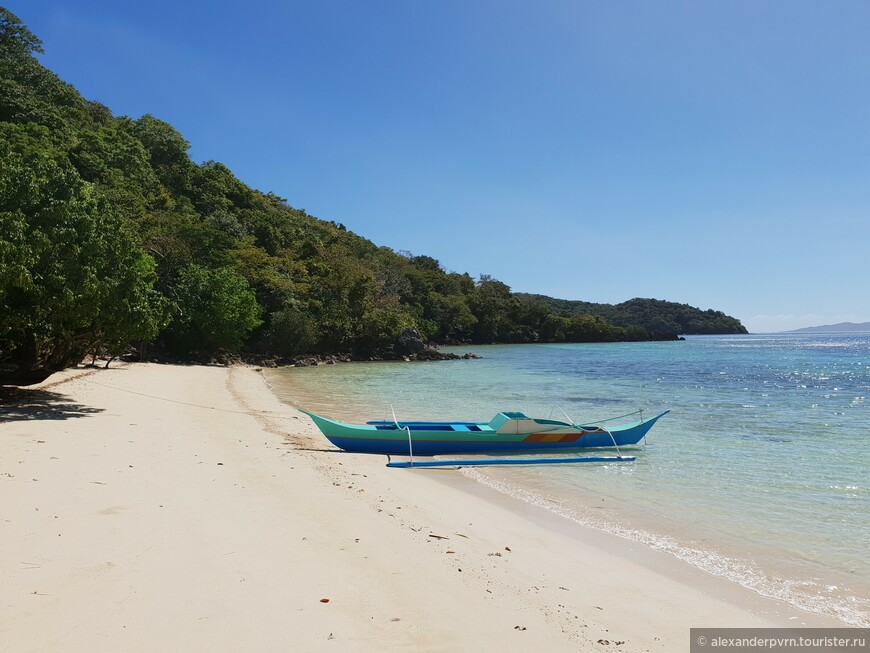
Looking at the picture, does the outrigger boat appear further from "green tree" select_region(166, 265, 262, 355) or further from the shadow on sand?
"green tree" select_region(166, 265, 262, 355)

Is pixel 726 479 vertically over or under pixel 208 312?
under

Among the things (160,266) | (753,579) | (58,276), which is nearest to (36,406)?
(58,276)

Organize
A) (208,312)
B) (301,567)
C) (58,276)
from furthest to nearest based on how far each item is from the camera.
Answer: (208,312)
(58,276)
(301,567)

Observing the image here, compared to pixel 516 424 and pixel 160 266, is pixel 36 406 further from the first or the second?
pixel 160 266

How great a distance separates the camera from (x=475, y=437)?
40.7ft

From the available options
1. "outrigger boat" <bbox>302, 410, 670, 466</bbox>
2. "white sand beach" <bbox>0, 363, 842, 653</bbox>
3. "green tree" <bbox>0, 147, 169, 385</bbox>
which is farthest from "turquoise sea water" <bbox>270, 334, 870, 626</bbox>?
"green tree" <bbox>0, 147, 169, 385</bbox>

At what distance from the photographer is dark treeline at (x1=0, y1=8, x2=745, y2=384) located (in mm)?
11477

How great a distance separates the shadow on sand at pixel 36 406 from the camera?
11192mm

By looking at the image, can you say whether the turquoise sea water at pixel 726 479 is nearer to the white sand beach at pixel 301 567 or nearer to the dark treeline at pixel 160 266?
the white sand beach at pixel 301 567

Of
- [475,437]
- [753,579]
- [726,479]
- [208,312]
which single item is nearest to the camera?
[753,579]

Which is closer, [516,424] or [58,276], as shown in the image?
[58,276]

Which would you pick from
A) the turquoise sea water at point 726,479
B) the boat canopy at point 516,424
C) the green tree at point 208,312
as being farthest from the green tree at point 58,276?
the green tree at point 208,312

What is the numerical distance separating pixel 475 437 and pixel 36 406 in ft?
33.8

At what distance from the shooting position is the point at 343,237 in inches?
3255
